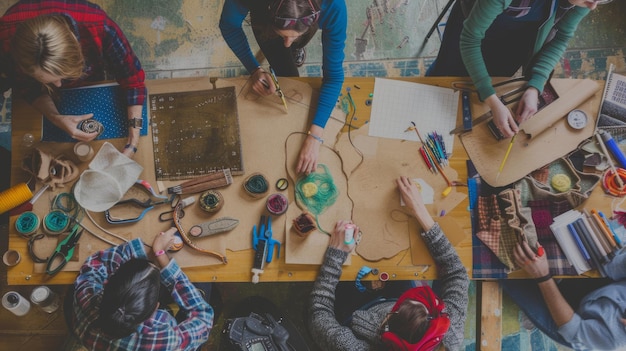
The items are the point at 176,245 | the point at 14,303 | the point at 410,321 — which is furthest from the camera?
the point at 14,303

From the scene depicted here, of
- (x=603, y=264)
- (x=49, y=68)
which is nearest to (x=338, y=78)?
(x=49, y=68)

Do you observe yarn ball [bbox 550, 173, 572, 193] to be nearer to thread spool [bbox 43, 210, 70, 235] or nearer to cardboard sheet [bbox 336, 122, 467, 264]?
cardboard sheet [bbox 336, 122, 467, 264]

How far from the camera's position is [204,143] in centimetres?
208

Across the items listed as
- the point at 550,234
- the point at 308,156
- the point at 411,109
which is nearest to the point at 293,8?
the point at 308,156

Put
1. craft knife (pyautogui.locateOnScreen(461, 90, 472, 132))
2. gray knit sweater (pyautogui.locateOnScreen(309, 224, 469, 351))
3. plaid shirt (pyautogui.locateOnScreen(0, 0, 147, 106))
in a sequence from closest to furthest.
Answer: plaid shirt (pyautogui.locateOnScreen(0, 0, 147, 106)), gray knit sweater (pyautogui.locateOnScreen(309, 224, 469, 351)), craft knife (pyautogui.locateOnScreen(461, 90, 472, 132))

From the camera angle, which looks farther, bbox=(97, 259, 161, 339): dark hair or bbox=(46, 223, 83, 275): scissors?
bbox=(46, 223, 83, 275): scissors

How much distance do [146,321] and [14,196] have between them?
Result: 33.0 inches

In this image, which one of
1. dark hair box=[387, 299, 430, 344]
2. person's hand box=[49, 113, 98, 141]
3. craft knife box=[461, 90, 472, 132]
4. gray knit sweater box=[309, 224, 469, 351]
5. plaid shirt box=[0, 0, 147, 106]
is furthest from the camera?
craft knife box=[461, 90, 472, 132]

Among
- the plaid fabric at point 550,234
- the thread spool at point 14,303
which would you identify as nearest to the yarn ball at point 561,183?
the plaid fabric at point 550,234

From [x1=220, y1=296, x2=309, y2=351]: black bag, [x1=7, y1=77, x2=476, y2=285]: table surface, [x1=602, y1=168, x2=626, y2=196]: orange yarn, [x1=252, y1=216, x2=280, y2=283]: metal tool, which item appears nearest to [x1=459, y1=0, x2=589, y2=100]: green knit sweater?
[x1=7, y1=77, x2=476, y2=285]: table surface

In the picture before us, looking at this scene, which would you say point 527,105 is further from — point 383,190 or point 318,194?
point 318,194

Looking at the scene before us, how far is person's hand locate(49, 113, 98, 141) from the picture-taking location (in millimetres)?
2016

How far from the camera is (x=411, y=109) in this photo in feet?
7.02

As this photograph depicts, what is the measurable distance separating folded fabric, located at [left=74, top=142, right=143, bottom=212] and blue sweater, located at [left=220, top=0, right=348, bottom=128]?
78 cm
